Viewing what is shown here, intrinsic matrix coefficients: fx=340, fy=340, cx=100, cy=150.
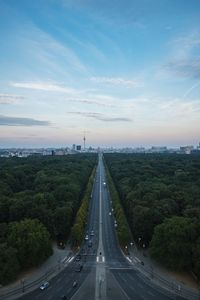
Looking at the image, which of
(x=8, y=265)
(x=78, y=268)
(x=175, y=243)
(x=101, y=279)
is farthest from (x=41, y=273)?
(x=175, y=243)

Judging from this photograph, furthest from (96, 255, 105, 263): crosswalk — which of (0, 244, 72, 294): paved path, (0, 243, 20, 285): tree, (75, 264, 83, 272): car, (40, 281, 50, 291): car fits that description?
(0, 243, 20, 285): tree

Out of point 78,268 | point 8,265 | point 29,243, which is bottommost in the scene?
point 78,268

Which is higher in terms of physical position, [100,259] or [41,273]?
[100,259]

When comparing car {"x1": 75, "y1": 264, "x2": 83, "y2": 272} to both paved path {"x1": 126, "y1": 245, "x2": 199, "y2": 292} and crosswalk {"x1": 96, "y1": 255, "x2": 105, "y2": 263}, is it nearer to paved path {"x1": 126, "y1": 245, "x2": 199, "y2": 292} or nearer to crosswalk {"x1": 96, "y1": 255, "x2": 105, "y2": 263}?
crosswalk {"x1": 96, "y1": 255, "x2": 105, "y2": 263}

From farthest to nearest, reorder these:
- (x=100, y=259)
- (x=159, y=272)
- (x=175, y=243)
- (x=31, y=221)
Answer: (x=100, y=259) < (x=31, y=221) < (x=159, y=272) < (x=175, y=243)

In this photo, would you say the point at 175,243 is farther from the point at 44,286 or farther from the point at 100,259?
the point at 44,286

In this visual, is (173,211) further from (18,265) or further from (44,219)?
(18,265)
